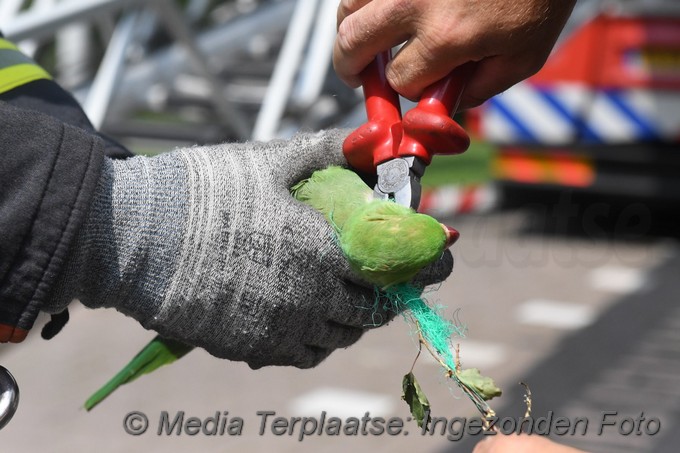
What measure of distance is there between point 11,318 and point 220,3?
23.4 ft

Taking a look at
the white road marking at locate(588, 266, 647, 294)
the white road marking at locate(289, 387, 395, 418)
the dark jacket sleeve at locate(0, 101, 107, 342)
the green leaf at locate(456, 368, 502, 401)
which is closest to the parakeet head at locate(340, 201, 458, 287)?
the green leaf at locate(456, 368, 502, 401)

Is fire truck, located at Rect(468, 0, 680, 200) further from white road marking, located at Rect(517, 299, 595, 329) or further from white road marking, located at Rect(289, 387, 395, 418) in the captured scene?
white road marking, located at Rect(289, 387, 395, 418)

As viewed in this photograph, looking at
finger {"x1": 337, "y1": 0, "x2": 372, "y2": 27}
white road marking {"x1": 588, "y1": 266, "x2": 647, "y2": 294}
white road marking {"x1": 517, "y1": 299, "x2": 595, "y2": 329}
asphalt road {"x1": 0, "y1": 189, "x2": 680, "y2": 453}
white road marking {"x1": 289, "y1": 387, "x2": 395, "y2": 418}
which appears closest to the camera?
finger {"x1": 337, "y1": 0, "x2": 372, "y2": 27}

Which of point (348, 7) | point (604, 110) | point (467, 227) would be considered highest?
point (348, 7)

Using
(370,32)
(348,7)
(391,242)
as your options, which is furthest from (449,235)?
(348,7)

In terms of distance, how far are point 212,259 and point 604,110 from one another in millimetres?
5319

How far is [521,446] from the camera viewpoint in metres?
1.53

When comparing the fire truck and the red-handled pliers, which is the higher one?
the red-handled pliers

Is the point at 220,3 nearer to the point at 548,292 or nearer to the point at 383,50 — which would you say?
Result: the point at 548,292

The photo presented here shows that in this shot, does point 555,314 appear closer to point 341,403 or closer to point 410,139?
point 341,403

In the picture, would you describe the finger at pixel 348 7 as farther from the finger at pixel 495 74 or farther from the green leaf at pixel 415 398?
the green leaf at pixel 415 398

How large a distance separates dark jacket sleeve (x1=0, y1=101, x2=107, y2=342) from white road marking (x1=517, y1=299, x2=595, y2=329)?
402cm

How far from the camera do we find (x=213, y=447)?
13.1ft

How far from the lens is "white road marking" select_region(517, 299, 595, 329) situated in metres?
5.27
